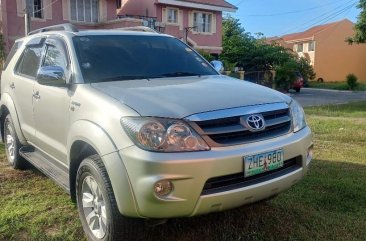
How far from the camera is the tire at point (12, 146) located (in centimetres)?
531

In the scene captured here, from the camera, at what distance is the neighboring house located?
991 inches

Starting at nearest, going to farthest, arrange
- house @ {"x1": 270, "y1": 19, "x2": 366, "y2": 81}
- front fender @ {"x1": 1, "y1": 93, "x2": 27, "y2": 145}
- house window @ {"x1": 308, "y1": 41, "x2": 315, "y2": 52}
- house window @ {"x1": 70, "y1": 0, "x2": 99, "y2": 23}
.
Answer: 1. front fender @ {"x1": 1, "y1": 93, "x2": 27, "y2": 145}
2. house window @ {"x1": 70, "y1": 0, "x2": 99, "y2": 23}
3. house @ {"x1": 270, "y1": 19, "x2": 366, "y2": 81}
4. house window @ {"x1": 308, "y1": 41, "x2": 315, "y2": 52}

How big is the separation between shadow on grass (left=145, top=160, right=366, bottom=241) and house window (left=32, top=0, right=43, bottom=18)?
19.8 m

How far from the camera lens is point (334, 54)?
4294cm

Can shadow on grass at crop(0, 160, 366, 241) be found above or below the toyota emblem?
below

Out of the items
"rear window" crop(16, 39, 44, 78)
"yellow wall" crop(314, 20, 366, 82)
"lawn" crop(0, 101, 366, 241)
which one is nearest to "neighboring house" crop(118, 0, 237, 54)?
"yellow wall" crop(314, 20, 366, 82)

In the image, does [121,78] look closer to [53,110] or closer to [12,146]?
[53,110]

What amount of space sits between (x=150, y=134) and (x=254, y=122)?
2.57 feet

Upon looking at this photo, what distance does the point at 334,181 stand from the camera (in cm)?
480

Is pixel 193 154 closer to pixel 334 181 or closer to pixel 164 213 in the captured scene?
pixel 164 213

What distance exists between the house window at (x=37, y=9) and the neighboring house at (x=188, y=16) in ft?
18.8

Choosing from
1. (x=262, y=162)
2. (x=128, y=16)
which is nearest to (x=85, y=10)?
(x=128, y=16)

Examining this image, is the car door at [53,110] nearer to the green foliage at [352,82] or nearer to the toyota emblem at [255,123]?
the toyota emblem at [255,123]

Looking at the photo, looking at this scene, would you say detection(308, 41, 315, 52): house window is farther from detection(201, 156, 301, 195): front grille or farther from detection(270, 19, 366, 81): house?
detection(201, 156, 301, 195): front grille
